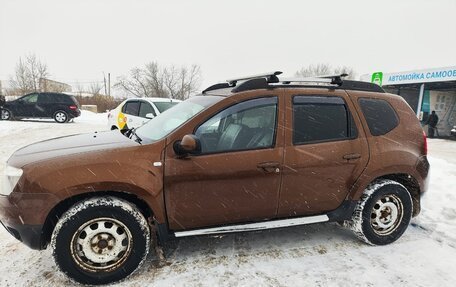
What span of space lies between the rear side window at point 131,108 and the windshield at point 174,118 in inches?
238

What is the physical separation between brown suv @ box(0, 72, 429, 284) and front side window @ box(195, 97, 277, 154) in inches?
0.4

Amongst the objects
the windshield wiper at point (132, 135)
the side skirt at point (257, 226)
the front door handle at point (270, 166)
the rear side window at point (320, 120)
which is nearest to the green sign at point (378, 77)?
the rear side window at point (320, 120)

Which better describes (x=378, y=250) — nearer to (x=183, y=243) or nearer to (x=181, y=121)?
(x=183, y=243)

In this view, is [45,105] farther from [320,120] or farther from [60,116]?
[320,120]

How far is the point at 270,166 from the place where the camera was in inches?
127

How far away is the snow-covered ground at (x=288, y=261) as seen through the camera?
3.03 meters

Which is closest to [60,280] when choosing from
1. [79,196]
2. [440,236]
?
[79,196]

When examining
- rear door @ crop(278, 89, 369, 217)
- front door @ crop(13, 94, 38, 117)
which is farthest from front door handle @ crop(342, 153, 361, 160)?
front door @ crop(13, 94, 38, 117)

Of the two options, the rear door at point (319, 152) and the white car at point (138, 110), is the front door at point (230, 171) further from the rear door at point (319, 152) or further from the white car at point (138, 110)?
the white car at point (138, 110)

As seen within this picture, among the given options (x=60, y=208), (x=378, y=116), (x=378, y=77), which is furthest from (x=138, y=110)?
(x=378, y=77)

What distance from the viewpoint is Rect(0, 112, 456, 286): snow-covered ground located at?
9.93 feet

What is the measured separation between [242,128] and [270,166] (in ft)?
1.60

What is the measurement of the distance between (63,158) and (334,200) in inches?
109

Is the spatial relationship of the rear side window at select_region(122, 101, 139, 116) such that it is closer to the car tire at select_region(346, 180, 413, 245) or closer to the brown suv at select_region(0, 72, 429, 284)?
the brown suv at select_region(0, 72, 429, 284)
